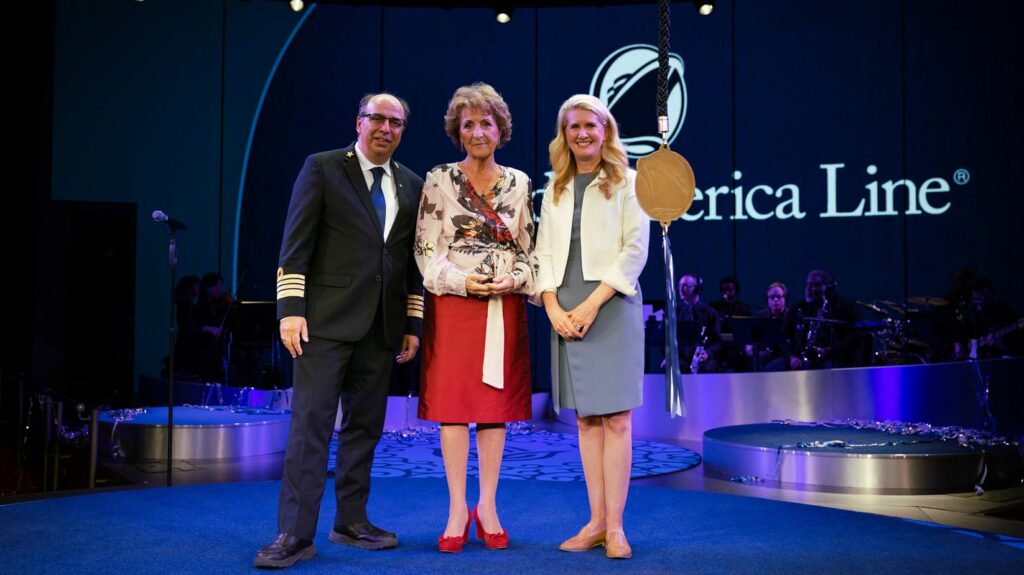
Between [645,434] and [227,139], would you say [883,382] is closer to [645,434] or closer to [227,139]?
[645,434]

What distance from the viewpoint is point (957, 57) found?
10555mm

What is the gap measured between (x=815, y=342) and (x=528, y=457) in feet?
11.9

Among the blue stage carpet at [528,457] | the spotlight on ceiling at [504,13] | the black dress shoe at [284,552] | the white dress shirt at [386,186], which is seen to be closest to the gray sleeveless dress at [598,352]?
the white dress shirt at [386,186]

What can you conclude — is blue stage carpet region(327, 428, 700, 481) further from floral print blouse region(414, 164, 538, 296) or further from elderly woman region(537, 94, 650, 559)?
floral print blouse region(414, 164, 538, 296)

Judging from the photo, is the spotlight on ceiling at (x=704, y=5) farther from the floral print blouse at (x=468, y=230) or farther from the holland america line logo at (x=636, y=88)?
the floral print blouse at (x=468, y=230)

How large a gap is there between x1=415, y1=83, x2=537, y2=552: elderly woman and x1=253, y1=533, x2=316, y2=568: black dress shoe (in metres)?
0.44

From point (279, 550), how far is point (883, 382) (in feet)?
16.9

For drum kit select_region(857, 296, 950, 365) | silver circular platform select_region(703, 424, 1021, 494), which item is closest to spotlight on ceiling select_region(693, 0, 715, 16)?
drum kit select_region(857, 296, 950, 365)

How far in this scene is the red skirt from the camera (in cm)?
290

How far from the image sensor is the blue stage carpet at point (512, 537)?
2.65m

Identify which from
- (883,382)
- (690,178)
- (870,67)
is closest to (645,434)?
(883,382)

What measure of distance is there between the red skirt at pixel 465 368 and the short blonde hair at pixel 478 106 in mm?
548

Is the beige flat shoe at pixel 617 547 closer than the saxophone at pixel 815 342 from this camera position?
Yes

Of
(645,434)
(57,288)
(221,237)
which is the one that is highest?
(221,237)
